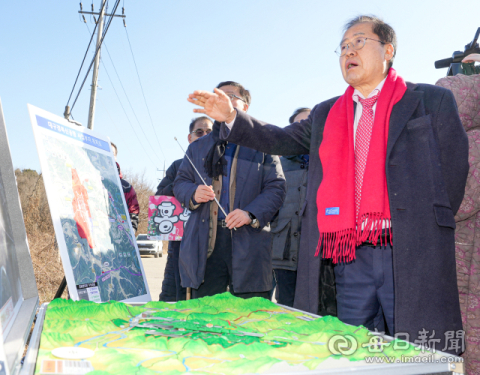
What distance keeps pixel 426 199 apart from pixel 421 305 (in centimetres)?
42

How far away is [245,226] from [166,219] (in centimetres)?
168

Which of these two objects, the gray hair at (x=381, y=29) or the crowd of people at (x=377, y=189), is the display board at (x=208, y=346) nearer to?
the crowd of people at (x=377, y=189)

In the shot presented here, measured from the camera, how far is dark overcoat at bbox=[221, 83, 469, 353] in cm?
160

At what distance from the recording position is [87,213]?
1974mm

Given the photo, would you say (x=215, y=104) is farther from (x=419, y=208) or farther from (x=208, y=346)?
(x=208, y=346)

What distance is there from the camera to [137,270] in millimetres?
2232

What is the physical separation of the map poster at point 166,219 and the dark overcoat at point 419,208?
2290 millimetres

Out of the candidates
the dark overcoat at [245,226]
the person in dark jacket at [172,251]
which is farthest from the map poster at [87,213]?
the person in dark jacket at [172,251]

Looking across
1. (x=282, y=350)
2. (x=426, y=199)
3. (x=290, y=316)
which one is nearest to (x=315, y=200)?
(x=426, y=199)

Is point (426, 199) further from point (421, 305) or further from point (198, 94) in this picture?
point (198, 94)

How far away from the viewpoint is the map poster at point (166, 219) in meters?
4.11

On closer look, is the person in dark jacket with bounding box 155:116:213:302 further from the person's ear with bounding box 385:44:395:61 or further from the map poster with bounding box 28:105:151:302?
the person's ear with bounding box 385:44:395:61

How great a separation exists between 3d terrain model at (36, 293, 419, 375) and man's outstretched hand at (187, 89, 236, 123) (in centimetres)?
89

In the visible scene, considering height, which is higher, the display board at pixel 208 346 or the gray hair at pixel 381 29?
the gray hair at pixel 381 29
